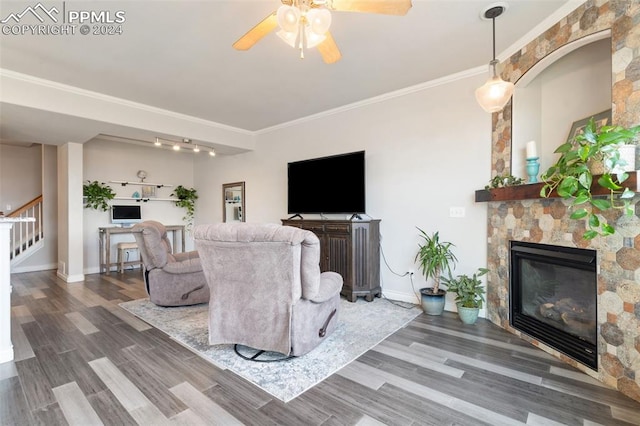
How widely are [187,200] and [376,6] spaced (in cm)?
651

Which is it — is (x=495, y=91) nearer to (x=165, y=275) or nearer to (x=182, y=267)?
(x=182, y=267)

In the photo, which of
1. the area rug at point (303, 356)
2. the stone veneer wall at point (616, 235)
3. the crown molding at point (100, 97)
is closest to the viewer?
the stone veneer wall at point (616, 235)

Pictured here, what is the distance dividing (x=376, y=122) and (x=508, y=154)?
1.72 metres

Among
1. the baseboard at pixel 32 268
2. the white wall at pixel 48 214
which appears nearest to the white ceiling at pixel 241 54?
the white wall at pixel 48 214

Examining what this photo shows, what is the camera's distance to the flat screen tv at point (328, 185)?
3.93 meters

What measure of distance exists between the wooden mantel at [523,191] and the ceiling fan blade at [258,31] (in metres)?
2.25

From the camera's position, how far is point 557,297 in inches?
95.3

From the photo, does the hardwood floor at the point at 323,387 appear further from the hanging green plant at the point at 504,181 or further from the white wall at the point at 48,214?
the white wall at the point at 48,214

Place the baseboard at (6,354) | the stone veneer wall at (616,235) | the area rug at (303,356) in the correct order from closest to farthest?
the stone veneer wall at (616,235)
the area rug at (303,356)
the baseboard at (6,354)

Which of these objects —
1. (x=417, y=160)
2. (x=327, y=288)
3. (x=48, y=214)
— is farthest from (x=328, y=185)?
(x=48, y=214)

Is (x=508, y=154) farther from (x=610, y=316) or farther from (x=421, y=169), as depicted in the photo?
(x=610, y=316)

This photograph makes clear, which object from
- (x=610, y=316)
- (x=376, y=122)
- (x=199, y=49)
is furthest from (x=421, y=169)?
(x=199, y=49)

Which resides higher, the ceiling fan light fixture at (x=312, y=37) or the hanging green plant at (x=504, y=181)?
the ceiling fan light fixture at (x=312, y=37)

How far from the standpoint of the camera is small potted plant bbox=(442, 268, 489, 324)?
2.97 m
